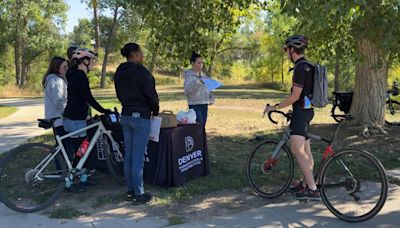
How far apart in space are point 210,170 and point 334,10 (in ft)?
9.27

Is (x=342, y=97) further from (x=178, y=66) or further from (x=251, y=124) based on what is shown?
(x=178, y=66)

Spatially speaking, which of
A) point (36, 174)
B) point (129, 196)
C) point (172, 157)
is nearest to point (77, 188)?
point (36, 174)

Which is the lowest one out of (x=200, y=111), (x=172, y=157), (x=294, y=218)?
(x=294, y=218)

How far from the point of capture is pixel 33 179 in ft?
16.7

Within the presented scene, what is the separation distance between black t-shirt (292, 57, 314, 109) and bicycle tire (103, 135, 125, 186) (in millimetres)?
2410

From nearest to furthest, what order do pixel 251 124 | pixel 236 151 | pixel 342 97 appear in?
pixel 236 151
pixel 342 97
pixel 251 124

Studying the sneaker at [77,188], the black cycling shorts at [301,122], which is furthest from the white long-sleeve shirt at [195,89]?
the black cycling shorts at [301,122]

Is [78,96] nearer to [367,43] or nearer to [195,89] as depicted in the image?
[195,89]

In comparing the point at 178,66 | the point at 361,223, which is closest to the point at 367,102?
the point at 178,66

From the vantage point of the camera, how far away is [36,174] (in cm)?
507

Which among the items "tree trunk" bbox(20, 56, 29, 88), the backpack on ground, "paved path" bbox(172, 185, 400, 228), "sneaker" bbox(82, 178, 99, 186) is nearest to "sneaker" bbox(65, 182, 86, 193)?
"sneaker" bbox(82, 178, 99, 186)

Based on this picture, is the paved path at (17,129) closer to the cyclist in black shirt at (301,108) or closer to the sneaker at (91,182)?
the sneaker at (91,182)

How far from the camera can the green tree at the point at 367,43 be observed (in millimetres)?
7633

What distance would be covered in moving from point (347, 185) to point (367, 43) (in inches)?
216
